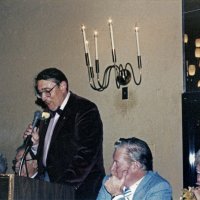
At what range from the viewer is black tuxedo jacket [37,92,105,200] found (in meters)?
3.05

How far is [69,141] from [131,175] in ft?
1.77

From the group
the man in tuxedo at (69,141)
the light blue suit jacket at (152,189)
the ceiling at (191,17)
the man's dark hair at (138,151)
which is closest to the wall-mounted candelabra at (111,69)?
the ceiling at (191,17)

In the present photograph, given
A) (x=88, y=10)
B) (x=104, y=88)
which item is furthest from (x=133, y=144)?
(x=88, y=10)

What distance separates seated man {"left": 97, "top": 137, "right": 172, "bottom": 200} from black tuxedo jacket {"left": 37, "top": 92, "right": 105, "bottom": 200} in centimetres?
28

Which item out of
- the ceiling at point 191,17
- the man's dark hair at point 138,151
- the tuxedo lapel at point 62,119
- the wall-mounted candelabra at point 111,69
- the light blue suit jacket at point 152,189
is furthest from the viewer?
the wall-mounted candelabra at point 111,69

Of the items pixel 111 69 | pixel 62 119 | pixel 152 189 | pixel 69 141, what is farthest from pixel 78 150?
pixel 111 69

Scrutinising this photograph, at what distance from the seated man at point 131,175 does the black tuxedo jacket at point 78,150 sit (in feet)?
0.92

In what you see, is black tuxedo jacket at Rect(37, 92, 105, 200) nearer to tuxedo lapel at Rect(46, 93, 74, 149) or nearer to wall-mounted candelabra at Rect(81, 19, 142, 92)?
tuxedo lapel at Rect(46, 93, 74, 149)

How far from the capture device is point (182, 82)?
355cm

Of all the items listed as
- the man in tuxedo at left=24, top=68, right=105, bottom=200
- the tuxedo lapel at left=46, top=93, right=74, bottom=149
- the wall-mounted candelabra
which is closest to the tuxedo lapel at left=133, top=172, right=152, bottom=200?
the man in tuxedo at left=24, top=68, right=105, bottom=200

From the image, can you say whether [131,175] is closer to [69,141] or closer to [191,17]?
[69,141]

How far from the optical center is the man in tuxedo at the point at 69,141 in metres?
3.06

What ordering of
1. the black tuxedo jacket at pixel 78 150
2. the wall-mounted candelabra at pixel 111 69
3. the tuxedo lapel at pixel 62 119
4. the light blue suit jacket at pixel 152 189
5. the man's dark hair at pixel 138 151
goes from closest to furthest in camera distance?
1. the light blue suit jacket at pixel 152 189
2. the man's dark hair at pixel 138 151
3. the black tuxedo jacket at pixel 78 150
4. the tuxedo lapel at pixel 62 119
5. the wall-mounted candelabra at pixel 111 69

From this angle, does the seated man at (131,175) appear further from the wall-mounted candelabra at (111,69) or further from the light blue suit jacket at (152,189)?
the wall-mounted candelabra at (111,69)
